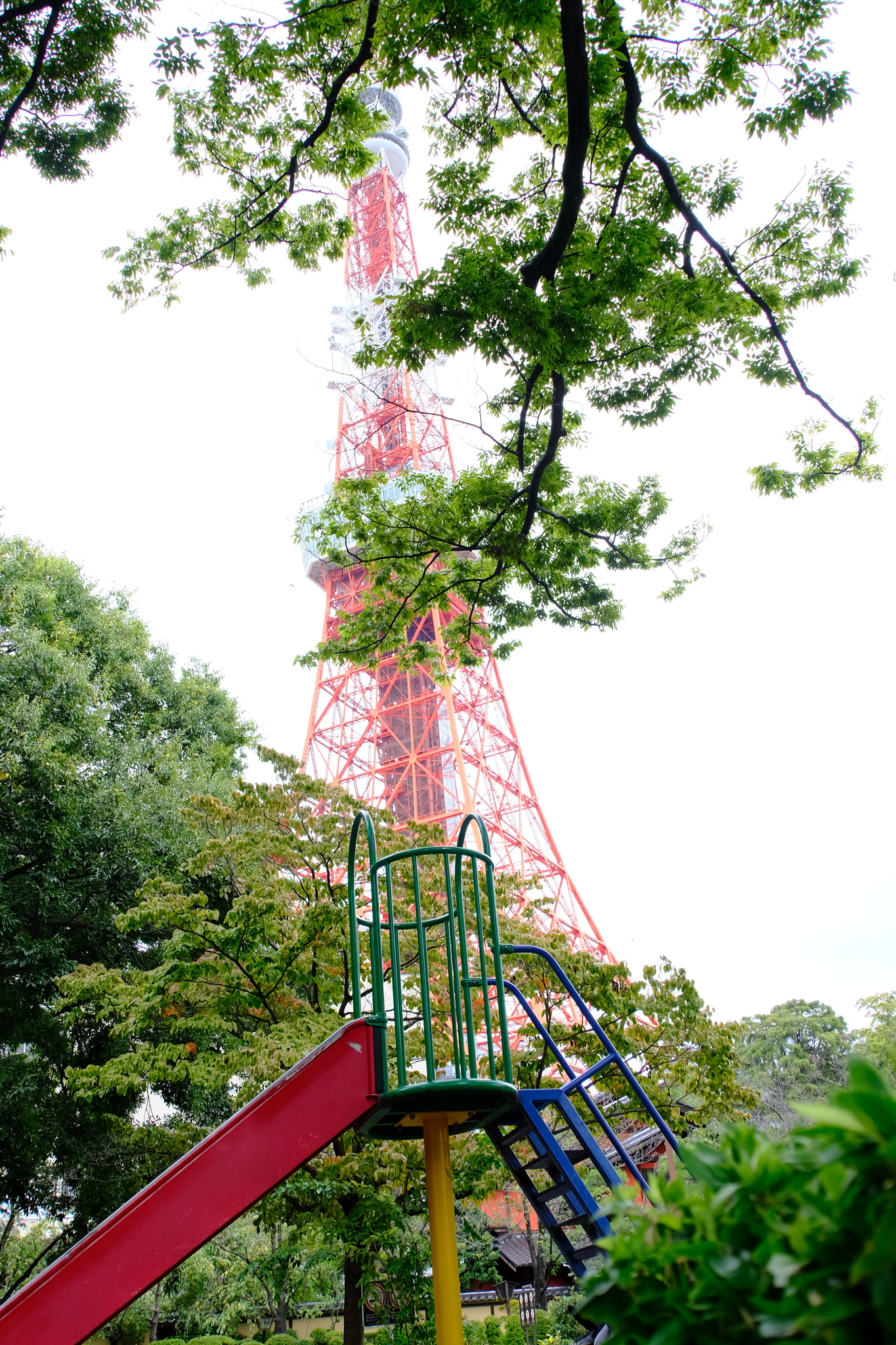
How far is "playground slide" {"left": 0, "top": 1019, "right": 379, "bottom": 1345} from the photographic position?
3.29 m

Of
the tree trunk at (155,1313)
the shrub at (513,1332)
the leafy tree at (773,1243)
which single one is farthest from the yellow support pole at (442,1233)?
the tree trunk at (155,1313)

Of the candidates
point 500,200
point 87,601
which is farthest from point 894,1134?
point 87,601

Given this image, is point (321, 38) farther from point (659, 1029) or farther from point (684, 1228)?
point (659, 1029)

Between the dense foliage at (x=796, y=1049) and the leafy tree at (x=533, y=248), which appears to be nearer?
the leafy tree at (x=533, y=248)

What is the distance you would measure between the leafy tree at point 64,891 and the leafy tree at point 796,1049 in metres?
21.4

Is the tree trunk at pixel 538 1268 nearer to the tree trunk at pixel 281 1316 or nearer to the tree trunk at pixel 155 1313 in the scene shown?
the tree trunk at pixel 281 1316

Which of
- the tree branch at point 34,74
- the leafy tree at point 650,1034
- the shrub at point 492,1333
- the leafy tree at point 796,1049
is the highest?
the tree branch at point 34,74

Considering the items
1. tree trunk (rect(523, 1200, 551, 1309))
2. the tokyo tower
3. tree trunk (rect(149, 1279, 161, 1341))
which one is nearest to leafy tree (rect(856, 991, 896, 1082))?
the tokyo tower

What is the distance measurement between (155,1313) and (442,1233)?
15.6m

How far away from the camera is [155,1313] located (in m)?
15.6

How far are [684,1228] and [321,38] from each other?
6.89m

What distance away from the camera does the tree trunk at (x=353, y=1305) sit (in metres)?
7.54

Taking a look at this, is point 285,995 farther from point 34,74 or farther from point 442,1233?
point 34,74

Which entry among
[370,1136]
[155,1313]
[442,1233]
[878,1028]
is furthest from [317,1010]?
[878,1028]
